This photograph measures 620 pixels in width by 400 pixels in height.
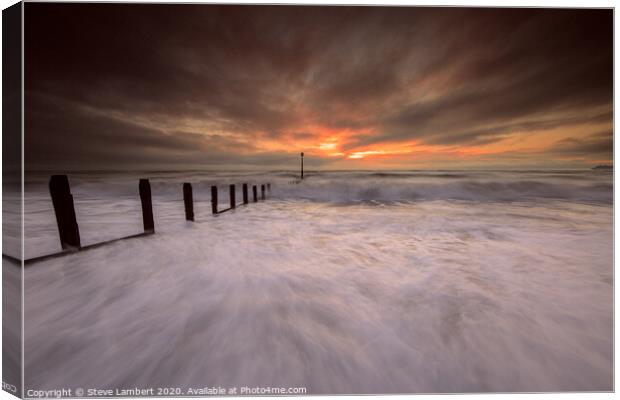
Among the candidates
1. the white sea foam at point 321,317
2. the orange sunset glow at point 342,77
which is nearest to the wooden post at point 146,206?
the white sea foam at point 321,317

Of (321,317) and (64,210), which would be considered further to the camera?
(64,210)

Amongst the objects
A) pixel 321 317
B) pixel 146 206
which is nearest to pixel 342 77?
pixel 321 317

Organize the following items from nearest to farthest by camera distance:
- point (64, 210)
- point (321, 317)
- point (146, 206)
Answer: point (321, 317)
point (64, 210)
point (146, 206)

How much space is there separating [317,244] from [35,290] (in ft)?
9.57

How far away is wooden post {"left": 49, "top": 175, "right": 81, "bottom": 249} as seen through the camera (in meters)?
2.71

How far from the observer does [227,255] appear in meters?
3.18

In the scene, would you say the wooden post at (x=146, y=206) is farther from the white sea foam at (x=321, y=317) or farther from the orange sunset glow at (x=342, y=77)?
the orange sunset glow at (x=342, y=77)

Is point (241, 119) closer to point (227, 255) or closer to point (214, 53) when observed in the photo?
point (214, 53)

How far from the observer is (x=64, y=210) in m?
2.78

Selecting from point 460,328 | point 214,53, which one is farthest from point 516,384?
point 214,53

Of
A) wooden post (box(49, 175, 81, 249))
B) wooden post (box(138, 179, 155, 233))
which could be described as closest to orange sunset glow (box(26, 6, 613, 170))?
wooden post (box(49, 175, 81, 249))

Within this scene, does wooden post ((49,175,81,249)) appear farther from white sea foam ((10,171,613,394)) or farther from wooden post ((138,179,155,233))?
wooden post ((138,179,155,233))

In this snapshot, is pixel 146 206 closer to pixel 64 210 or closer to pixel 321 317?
pixel 64 210

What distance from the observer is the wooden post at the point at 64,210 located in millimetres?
2713
